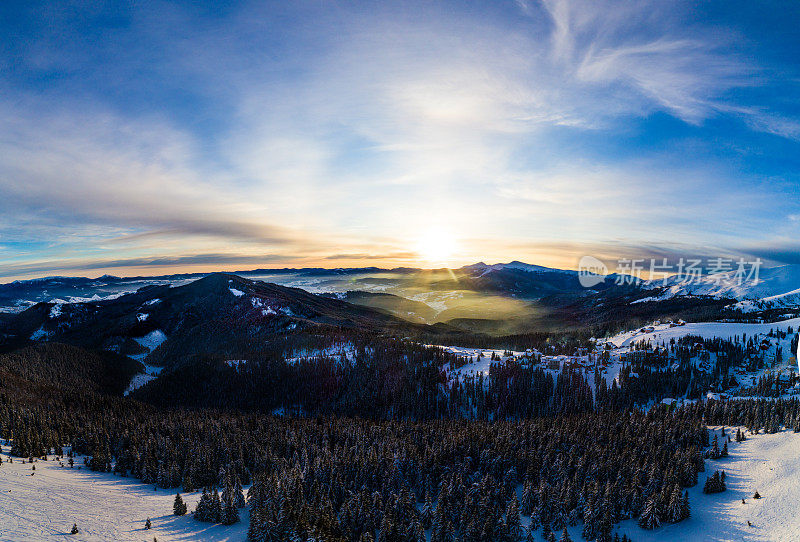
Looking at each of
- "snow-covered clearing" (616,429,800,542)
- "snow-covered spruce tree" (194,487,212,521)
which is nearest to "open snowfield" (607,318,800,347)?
"snow-covered clearing" (616,429,800,542)

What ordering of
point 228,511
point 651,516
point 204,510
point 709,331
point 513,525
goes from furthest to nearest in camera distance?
point 709,331 < point 204,510 < point 228,511 < point 651,516 < point 513,525

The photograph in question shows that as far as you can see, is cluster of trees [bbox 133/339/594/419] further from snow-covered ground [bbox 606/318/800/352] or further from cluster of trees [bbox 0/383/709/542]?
snow-covered ground [bbox 606/318/800/352]

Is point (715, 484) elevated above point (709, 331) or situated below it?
below

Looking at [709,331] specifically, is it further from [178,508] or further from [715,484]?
[178,508]

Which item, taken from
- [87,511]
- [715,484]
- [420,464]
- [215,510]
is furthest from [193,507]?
[715,484]

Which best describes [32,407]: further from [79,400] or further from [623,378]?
[623,378]

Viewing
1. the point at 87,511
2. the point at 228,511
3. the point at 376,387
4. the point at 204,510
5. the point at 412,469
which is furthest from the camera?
the point at 376,387

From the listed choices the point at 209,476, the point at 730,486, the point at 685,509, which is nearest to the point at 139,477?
the point at 209,476

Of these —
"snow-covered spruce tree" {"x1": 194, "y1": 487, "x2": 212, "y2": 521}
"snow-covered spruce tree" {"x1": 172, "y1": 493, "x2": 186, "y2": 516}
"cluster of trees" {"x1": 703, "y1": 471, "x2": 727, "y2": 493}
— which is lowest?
"snow-covered spruce tree" {"x1": 172, "y1": 493, "x2": 186, "y2": 516}

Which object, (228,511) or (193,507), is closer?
(228,511)
